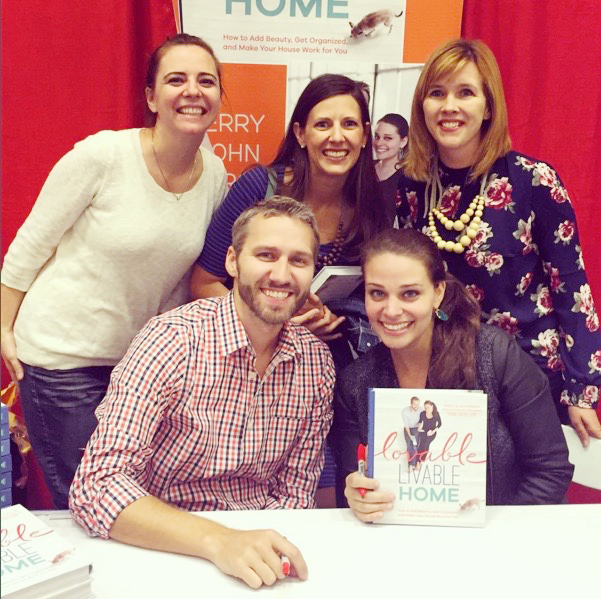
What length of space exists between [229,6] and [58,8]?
630 millimetres

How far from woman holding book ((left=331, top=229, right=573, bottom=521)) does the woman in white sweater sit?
2.06 ft

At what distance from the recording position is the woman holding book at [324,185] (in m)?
2.10

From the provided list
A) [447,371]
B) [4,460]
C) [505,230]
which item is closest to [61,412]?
[4,460]

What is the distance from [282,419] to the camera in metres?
1.69

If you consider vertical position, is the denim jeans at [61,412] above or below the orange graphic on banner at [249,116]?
below

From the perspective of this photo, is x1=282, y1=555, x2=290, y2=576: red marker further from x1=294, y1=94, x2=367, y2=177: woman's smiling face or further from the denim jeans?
x1=294, y1=94, x2=367, y2=177: woman's smiling face

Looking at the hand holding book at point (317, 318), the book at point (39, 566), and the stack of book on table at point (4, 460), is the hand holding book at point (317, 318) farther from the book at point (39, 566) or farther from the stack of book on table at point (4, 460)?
the book at point (39, 566)

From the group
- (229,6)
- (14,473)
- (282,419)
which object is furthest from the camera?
(14,473)

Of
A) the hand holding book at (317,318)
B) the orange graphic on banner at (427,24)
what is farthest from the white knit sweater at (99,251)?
the orange graphic on banner at (427,24)

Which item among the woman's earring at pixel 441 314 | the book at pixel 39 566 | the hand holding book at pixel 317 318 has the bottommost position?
the book at pixel 39 566

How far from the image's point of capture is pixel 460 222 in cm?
203

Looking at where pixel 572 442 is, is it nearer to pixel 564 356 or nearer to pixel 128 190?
pixel 564 356

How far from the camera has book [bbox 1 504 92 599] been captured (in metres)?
1.07

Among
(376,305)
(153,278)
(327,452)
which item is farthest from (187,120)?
(327,452)
